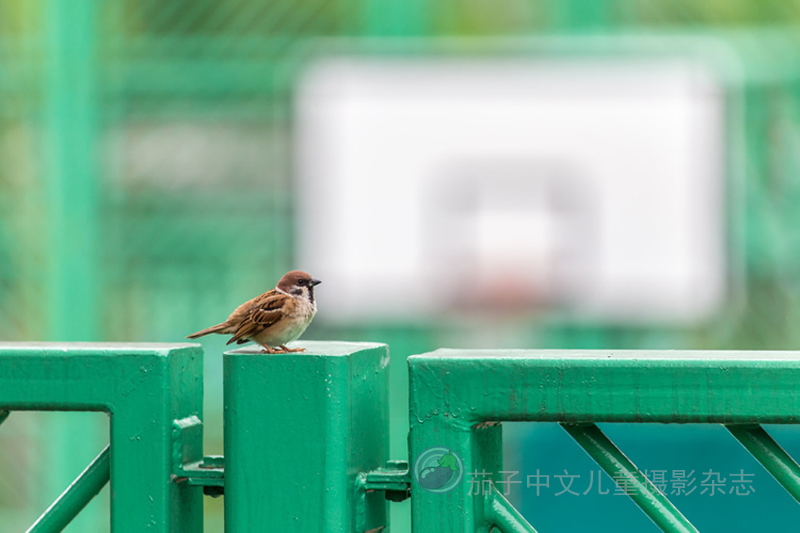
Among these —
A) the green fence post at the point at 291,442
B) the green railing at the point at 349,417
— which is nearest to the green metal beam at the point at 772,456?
the green railing at the point at 349,417

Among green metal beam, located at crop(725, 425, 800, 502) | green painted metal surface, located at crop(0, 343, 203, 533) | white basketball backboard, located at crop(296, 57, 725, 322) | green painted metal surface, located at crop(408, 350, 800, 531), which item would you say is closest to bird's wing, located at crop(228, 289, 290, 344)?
green painted metal surface, located at crop(0, 343, 203, 533)

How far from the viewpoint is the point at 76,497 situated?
1148 millimetres

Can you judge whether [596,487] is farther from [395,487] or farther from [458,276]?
[458,276]

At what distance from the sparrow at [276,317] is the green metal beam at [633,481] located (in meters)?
0.61

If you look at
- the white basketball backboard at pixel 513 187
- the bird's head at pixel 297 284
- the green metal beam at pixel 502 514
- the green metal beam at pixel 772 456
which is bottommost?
the green metal beam at pixel 502 514

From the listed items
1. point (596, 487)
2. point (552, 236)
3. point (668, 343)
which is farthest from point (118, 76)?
point (596, 487)

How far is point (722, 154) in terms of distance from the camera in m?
7.05

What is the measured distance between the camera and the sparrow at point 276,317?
162 cm

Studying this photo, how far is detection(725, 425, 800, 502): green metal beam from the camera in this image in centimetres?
102

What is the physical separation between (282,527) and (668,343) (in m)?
5.99

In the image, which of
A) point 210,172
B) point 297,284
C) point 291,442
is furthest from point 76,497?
point 210,172

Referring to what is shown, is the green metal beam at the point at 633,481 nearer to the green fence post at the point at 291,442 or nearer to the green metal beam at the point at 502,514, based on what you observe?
the green metal beam at the point at 502,514

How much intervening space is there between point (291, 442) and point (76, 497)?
0.25 metres

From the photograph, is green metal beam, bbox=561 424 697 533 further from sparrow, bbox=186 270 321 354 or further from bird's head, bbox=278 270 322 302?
bird's head, bbox=278 270 322 302
